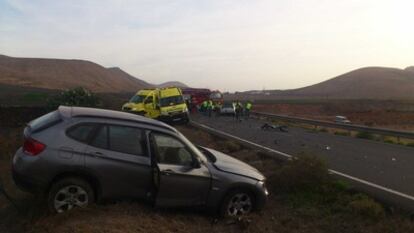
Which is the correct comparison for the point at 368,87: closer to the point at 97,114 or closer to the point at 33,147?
the point at 97,114

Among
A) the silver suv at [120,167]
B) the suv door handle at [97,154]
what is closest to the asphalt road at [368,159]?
the silver suv at [120,167]

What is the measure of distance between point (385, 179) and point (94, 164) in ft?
21.4

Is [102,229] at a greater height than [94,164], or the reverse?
[94,164]

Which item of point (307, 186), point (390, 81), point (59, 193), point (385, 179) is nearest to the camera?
point (59, 193)

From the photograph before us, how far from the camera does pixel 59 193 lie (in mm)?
7207

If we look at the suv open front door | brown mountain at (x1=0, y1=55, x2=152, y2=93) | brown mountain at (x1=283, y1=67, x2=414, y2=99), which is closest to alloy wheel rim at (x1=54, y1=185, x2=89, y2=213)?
the suv open front door

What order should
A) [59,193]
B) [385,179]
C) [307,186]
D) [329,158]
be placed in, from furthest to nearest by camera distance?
[329,158] < [385,179] < [307,186] < [59,193]

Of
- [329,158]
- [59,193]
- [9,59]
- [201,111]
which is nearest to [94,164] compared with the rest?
[59,193]

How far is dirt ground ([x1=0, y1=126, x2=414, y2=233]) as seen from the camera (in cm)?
685

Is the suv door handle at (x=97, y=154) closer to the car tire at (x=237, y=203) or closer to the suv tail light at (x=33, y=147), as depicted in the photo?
the suv tail light at (x=33, y=147)

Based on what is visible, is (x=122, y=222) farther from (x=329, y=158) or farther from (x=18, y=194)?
(x=329, y=158)

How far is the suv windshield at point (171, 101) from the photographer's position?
31038 millimetres

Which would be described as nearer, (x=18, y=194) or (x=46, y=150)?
(x=46, y=150)

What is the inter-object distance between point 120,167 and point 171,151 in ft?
2.74
